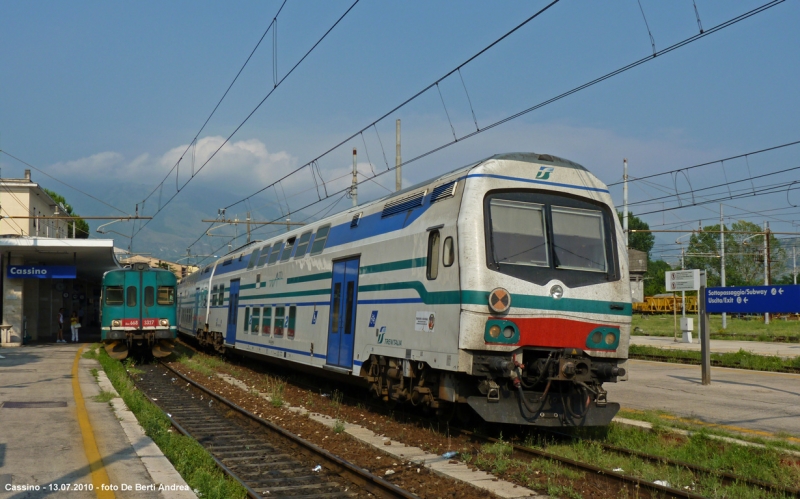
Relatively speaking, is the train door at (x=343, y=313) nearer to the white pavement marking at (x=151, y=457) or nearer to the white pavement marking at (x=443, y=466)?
the white pavement marking at (x=443, y=466)

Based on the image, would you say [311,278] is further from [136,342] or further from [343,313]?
[136,342]

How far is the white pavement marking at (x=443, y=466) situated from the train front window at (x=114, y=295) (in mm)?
14318

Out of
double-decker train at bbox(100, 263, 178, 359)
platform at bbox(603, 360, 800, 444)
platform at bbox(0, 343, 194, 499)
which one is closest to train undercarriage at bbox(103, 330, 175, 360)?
double-decker train at bbox(100, 263, 178, 359)

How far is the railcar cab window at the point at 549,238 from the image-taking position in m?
9.31

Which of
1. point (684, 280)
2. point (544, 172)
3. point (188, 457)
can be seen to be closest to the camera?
point (188, 457)

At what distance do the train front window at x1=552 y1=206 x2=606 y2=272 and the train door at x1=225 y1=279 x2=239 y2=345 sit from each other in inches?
573

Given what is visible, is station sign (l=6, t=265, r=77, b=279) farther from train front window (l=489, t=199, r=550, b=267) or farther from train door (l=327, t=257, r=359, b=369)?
train front window (l=489, t=199, r=550, b=267)

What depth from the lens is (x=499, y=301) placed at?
898 cm

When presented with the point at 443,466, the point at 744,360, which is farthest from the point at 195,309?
the point at 443,466

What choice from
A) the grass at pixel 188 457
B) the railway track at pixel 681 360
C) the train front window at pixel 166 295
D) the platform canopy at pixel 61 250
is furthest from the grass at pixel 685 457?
the platform canopy at pixel 61 250

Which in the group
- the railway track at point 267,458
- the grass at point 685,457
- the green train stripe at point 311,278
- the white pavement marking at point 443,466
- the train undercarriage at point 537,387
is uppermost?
the green train stripe at point 311,278

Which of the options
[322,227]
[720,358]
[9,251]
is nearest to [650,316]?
[720,358]

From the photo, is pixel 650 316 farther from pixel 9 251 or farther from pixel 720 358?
pixel 9 251

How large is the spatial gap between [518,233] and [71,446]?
19.7ft
